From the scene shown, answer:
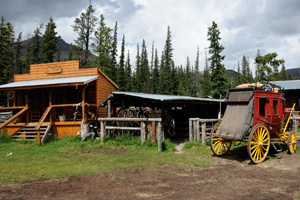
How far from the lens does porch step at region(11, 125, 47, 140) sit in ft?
44.4

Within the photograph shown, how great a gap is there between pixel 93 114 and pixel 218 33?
25676mm

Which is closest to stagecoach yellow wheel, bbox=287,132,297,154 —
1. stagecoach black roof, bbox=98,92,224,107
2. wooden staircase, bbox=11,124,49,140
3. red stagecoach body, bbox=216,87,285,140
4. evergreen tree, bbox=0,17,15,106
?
red stagecoach body, bbox=216,87,285,140

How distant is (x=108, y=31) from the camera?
3309 cm

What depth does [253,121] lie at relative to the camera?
7691 mm

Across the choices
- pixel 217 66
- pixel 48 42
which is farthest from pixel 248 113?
pixel 48 42

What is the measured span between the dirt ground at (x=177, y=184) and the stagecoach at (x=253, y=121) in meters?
0.91

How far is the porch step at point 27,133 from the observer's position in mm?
13523

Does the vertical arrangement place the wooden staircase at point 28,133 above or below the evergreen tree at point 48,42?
below

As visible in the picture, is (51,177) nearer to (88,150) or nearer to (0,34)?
(88,150)

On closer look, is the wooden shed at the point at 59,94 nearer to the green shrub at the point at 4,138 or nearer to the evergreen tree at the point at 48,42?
the green shrub at the point at 4,138

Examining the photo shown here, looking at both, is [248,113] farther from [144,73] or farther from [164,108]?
[144,73]

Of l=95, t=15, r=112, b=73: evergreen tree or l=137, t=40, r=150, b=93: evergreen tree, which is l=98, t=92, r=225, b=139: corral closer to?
l=95, t=15, r=112, b=73: evergreen tree

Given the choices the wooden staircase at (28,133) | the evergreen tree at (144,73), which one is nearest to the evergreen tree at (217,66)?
the wooden staircase at (28,133)

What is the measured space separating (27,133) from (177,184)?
38.8 feet
